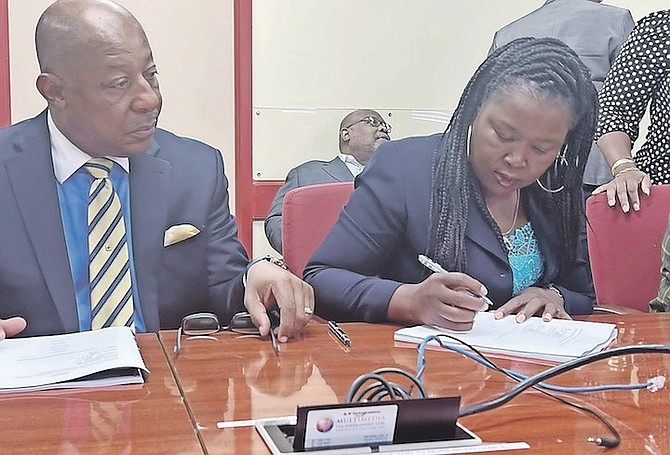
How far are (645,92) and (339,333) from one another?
130 cm

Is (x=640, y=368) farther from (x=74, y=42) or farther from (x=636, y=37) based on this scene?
(x=636, y=37)

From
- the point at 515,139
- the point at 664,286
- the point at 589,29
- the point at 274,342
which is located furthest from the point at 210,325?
the point at 589,29

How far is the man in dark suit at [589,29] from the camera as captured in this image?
7.32 feet

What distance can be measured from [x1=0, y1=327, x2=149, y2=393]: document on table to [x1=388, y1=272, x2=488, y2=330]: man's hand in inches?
17.8

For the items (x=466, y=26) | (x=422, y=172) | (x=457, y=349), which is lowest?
(x=457, y=349)

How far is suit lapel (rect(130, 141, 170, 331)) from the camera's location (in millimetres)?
1513

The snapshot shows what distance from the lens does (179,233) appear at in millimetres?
Result: 1558

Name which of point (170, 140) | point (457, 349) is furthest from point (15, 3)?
point (457, 349)

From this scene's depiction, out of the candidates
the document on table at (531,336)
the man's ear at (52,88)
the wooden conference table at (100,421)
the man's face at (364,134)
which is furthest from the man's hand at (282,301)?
the man's face at (364,134)

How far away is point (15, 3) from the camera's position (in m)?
2.71

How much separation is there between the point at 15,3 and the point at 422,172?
5.54 feet

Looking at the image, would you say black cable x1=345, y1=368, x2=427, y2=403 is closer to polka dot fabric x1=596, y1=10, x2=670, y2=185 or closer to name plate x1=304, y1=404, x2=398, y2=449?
name plate x1=304, y1=404, x2=398, y2=449

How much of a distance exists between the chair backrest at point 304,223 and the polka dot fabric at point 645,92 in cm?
81

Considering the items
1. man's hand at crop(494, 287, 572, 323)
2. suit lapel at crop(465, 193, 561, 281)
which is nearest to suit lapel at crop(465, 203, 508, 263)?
suit lapel at crop(465, 193, 561, 281)
